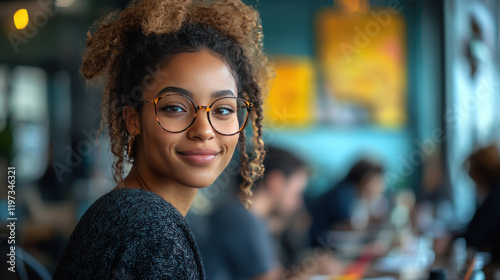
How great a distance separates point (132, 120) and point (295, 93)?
5.17m

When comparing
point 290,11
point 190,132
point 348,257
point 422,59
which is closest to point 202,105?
point 190,132

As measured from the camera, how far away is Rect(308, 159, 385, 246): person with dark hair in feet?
12.3

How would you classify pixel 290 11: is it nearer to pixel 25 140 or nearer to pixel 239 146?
pixel 25 140

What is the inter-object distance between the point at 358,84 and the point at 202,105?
18.1 feet

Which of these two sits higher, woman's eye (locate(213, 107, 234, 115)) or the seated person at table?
woman's eye (locate(213, 107, 234, 115))

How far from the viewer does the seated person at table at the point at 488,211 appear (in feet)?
9.37

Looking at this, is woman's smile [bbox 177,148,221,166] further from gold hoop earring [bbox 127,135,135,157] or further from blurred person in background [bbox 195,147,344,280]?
blurred person in background [bbox 195,147,344,280]

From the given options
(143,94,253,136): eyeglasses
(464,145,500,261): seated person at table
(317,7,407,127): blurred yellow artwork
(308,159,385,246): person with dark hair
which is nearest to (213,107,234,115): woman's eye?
(143,94,253,136): eyeglasses

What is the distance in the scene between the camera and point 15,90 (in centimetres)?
347

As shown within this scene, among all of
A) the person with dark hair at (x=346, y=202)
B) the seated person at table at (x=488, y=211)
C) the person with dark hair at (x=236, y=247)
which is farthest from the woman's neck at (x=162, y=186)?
the person with dark hair at (x=346, y=202)

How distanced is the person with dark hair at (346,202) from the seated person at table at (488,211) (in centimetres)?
105

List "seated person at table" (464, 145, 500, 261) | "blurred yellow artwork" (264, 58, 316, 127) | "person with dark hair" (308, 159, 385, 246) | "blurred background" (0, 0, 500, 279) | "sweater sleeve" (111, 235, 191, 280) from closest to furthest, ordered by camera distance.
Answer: "sweater sleeve" (111, 235, 191, 280) < "seated person at table" (464, 145, 500, 261) < "person with dark hair" (308, 159, 385, 246) < "blurred background" (0, 0, 500, 279) < "blurred yellow artwork" (264, 58, 316, 127)

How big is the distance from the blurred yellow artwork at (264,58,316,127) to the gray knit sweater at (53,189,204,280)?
5.15 meters

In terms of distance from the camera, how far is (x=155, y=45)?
946 mm
